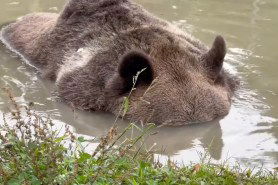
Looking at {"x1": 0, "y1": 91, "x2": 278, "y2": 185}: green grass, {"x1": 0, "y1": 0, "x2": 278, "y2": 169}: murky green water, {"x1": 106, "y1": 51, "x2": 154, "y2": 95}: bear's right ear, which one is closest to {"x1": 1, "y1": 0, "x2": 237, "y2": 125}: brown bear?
{"x1": 106, "y1": 51, "x2": 154, "y2": 95}: bear's right ear

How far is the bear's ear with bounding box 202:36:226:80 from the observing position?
27.0ft

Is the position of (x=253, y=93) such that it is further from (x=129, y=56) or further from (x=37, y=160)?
(x=37, y=160)

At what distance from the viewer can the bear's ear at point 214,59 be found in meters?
8.23

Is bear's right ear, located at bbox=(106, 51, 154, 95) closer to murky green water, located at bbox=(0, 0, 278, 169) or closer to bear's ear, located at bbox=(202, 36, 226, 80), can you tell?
murky green water, located at bbox=(0, 0, 278, 169)

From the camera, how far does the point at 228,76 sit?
9.19 metres

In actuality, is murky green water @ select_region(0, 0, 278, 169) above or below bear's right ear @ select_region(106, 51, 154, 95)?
below

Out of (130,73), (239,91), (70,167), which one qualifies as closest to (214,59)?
(239,91)

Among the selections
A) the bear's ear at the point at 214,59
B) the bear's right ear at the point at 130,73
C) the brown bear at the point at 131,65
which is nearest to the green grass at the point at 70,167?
the brown bear at the point at 131,65

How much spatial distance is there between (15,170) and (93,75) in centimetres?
418

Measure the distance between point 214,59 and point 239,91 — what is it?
117 centimetres

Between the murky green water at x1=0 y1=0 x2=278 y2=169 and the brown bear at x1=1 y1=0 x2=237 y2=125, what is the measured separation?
226mm

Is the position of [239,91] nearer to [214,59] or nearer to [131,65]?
[214,59]

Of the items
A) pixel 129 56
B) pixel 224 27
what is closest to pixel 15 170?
pixel 129 56

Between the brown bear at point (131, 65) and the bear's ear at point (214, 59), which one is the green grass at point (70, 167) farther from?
the bear's ear at point (214, 59)
